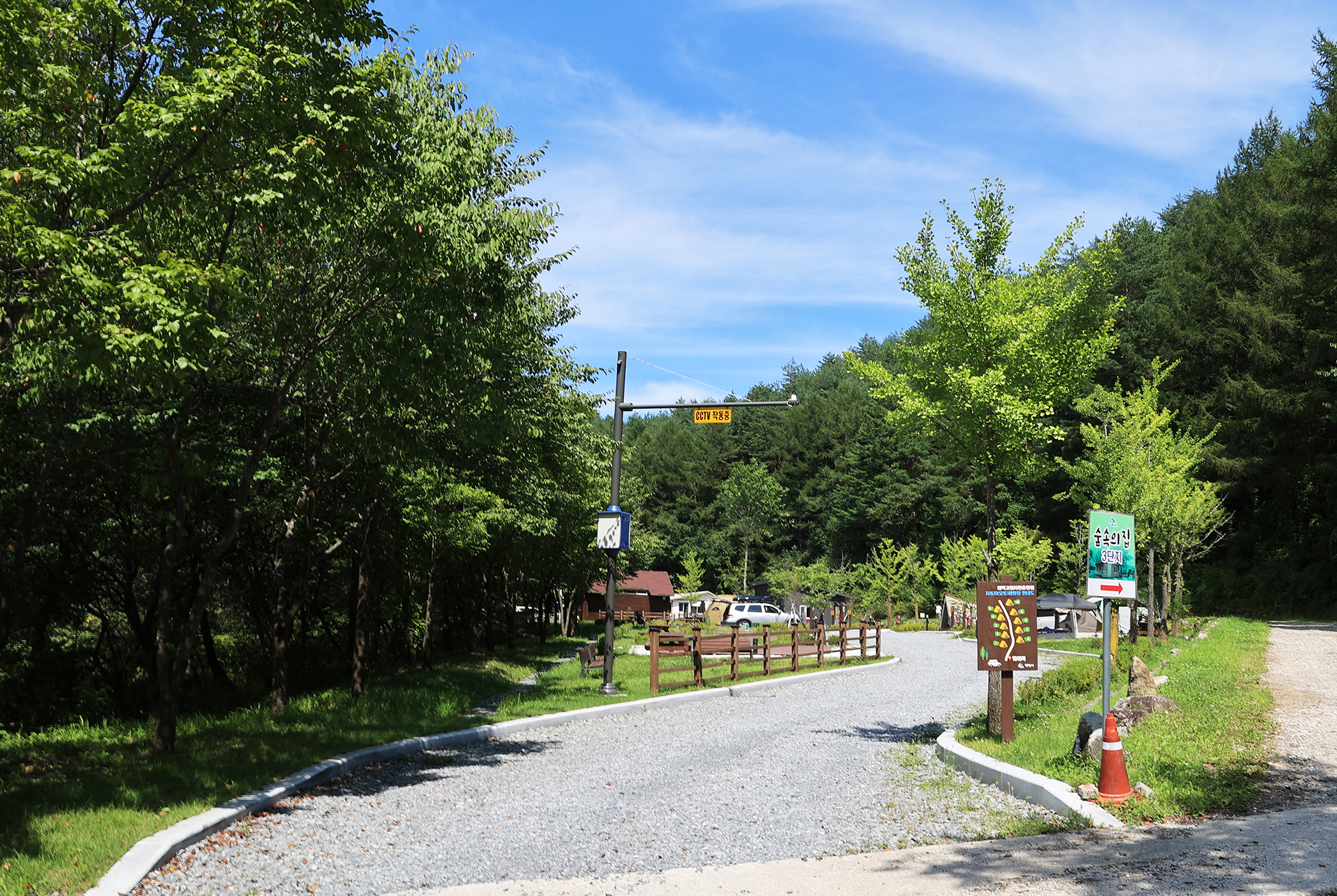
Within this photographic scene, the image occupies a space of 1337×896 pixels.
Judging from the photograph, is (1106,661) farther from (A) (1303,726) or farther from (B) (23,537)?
(B) (23,537)

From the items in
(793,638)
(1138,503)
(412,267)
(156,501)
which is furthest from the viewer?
(1138,503)

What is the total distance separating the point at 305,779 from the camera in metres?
9.07

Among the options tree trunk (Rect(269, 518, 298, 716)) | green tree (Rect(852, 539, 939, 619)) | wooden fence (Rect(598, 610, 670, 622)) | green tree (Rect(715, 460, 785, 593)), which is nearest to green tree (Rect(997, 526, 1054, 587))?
green tree (Rect(852, 539, 939, 619))

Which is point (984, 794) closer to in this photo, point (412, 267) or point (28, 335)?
point (412, 267)

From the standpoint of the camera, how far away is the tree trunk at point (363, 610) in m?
16.5

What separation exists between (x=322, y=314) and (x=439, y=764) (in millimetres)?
5321

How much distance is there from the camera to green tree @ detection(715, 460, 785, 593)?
9212 centimetres

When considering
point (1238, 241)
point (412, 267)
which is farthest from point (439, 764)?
point (1238, 241)

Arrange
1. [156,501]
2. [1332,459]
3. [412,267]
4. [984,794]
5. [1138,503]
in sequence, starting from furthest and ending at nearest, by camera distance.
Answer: [1332,459] → [1138,503] → [156,501] → [412,267] → [984,794]

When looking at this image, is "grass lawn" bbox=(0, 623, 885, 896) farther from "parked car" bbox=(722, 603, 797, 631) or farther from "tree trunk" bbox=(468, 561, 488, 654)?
"parked car" bbox=(722, 603, 797, 631)

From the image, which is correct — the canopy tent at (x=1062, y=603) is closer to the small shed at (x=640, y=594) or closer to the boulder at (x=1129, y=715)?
the small shed at (x=640, y=594)

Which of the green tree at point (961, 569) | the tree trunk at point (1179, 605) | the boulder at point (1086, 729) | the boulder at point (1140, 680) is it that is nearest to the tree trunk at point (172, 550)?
the boulder at point (1086, 729)

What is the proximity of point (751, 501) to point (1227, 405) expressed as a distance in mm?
52430

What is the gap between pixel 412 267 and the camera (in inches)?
399
